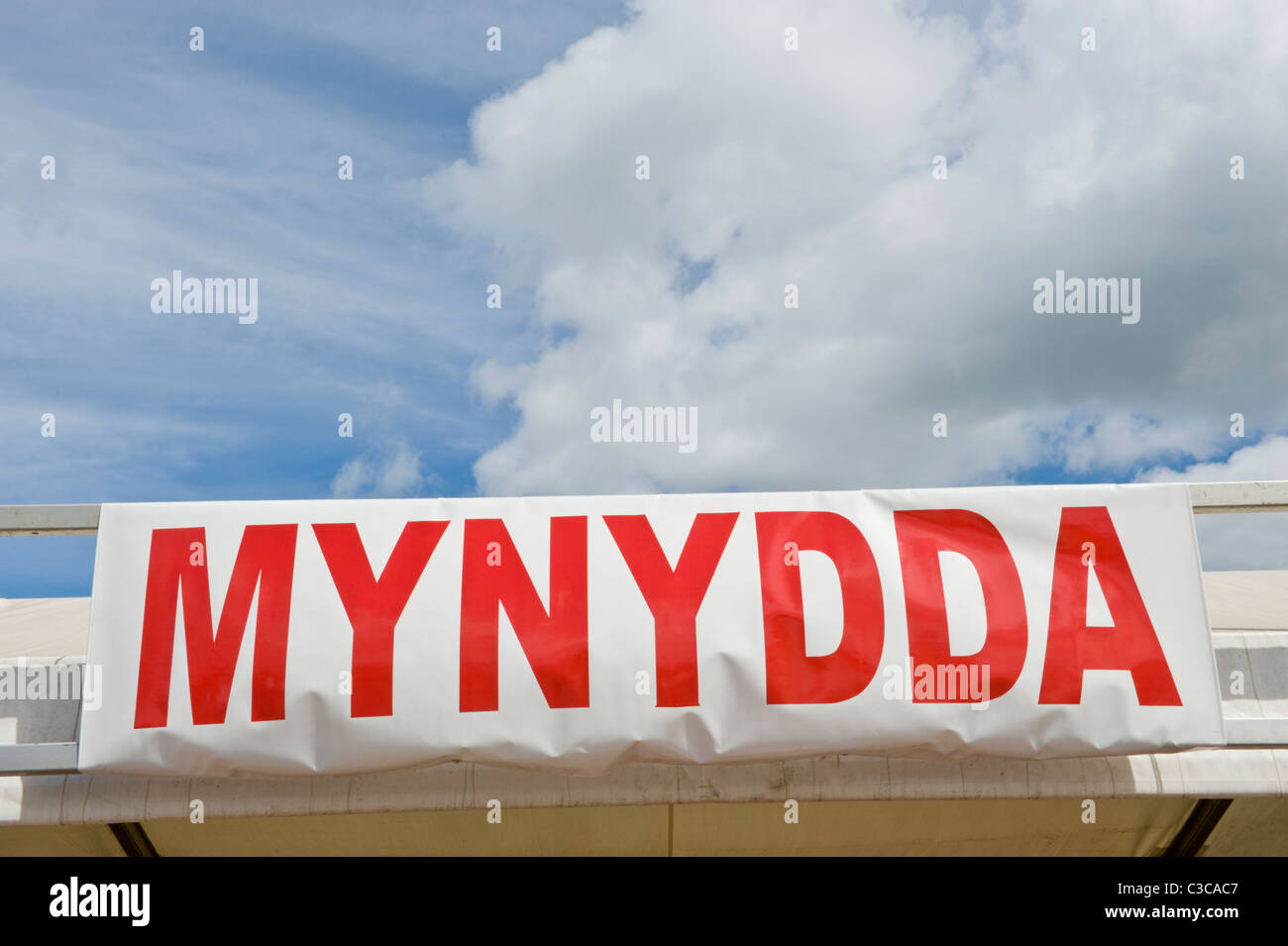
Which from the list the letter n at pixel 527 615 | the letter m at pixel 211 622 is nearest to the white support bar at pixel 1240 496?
the letter n at pixel 527 615

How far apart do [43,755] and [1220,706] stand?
5960mm

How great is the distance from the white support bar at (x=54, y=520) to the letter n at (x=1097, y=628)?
505 centimetres

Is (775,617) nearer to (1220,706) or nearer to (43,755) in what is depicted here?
(1220,706)

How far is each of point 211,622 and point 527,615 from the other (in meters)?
1.64

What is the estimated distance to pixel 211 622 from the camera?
5.11 m

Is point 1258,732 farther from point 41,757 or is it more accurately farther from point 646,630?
point 41,757

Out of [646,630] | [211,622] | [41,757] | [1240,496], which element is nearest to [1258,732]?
[1240,496]

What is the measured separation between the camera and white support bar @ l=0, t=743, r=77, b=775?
4992 millimetres

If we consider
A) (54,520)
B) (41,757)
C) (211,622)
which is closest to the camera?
(41,757)

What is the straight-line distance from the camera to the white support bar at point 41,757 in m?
4.99

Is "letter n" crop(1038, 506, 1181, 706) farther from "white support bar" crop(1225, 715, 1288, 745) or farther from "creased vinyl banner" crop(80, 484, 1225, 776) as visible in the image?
"white support bar" crop(1225, 715, 1288, 745)

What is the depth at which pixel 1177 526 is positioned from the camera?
5.23m
